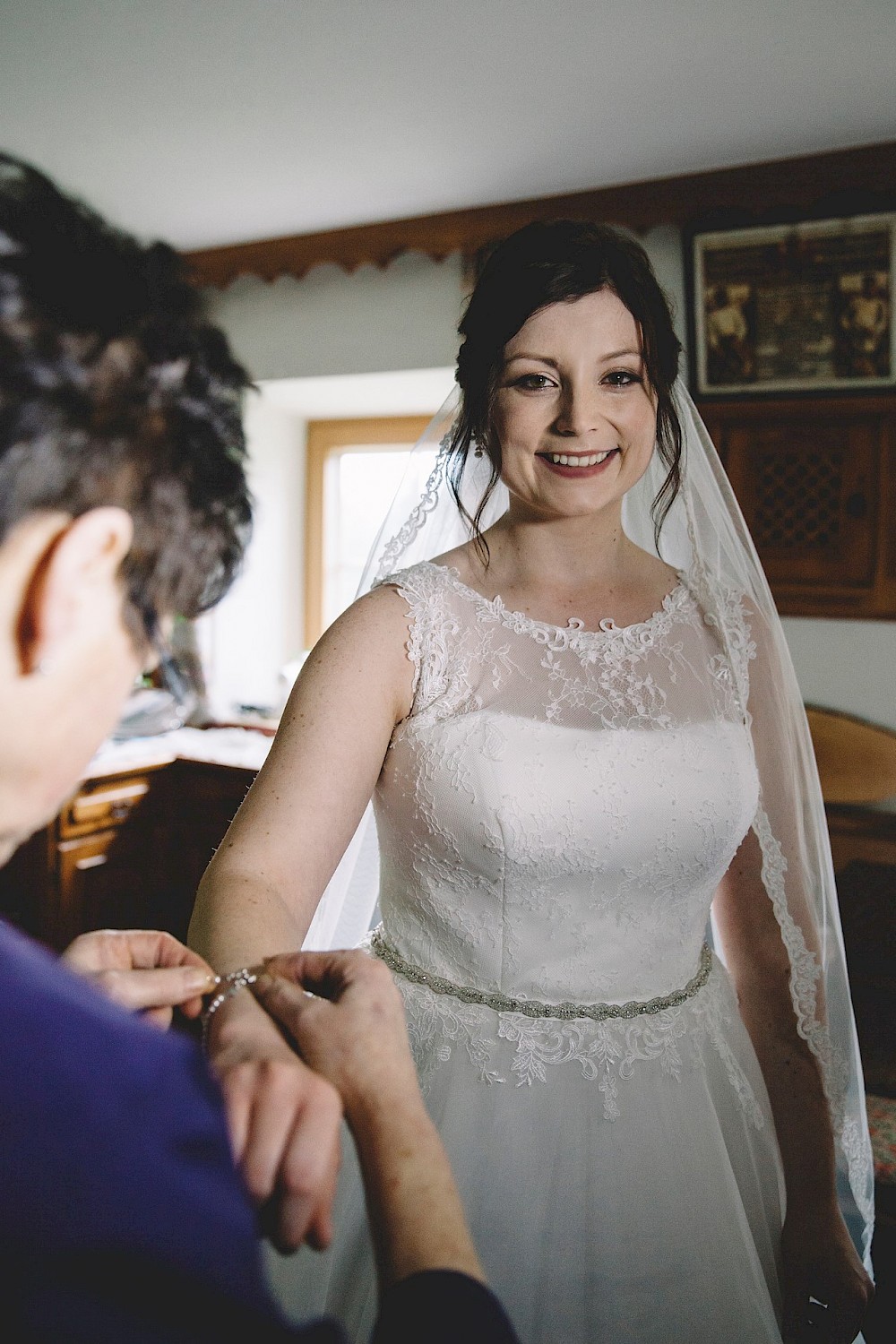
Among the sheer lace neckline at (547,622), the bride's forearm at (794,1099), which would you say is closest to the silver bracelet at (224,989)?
the sheer lace neckline at (547,622)

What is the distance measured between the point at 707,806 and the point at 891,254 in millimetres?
2393

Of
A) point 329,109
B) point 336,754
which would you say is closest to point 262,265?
point 329,109

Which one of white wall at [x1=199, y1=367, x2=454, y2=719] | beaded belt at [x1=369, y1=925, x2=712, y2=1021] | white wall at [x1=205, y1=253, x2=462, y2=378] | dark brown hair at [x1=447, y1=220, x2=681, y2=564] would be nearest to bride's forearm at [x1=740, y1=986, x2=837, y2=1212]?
beaded belt at [x1=369, y1=925, x2=712, y2=1021]

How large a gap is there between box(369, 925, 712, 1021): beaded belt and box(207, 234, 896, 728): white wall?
83.6 inches

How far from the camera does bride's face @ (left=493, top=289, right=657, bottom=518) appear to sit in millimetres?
1353

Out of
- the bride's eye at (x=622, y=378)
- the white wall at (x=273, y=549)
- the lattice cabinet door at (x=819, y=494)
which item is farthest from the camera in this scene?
the white wall at (x=273, y=549)

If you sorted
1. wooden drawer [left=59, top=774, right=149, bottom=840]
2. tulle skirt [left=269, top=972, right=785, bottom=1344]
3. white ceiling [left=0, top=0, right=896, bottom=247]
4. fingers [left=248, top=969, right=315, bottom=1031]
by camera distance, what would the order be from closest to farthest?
fingers [left=248, top=969, right=315, bottom=1031]
tulle skirt [left=269, top=972, right=785, bottom=1344]
white ceiling [left=0, top=0, right=896, bottom=247]
wooden drawer [left=59, top=774, right=149, bottom=840]

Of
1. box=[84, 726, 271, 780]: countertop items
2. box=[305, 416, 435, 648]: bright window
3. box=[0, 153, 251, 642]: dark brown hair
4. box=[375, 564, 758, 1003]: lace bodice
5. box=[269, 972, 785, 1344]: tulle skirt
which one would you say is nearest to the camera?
box=[0, 153, 251, 642]: dark brown hair

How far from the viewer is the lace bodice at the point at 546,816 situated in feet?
4.20

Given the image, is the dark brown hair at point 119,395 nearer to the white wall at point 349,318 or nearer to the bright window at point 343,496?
the white wall at point 349,318

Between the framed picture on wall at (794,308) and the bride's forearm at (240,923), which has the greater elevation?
the framed picture on wall at (794,308)

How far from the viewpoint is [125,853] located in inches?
148

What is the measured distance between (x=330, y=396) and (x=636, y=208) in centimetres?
162

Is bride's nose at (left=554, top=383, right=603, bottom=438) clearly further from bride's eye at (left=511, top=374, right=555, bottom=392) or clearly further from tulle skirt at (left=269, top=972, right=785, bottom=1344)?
tulle skirt at (left=269, top=972, right=785, bottom=1344)
